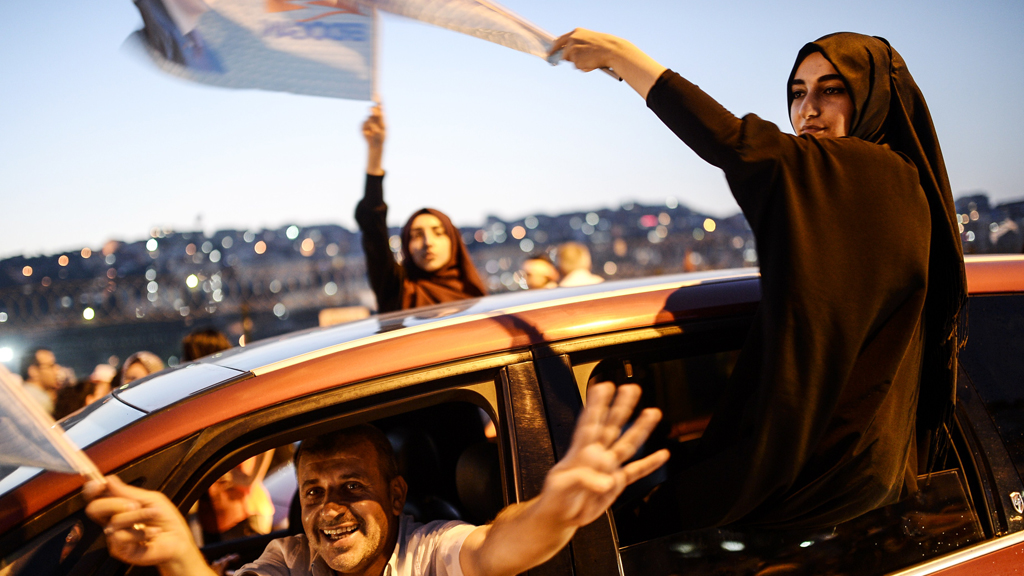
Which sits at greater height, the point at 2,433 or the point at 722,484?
the point at 2,433

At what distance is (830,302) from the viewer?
148cm

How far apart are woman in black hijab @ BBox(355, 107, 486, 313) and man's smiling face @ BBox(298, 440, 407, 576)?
1.97 m

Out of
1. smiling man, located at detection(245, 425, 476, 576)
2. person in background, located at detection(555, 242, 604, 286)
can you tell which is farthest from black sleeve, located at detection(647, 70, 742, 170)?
person in background, located at detection(555, 242, 604, 286)

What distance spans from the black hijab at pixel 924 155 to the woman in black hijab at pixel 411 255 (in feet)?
7.76

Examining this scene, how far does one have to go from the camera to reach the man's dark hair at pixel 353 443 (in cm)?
183

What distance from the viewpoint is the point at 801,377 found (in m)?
1.49

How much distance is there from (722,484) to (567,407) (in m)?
0.43

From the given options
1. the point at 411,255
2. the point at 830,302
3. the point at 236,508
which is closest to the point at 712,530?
the point at 830,302

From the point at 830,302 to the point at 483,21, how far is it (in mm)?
1180

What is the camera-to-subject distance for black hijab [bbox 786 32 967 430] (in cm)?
166

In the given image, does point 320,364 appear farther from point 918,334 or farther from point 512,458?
point 918,334

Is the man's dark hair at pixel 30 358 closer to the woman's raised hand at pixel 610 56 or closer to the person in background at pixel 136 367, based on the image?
the person in background at pixel 136 367

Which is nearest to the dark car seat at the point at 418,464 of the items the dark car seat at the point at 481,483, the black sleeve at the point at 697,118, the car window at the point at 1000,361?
the dark car seat at the point at 481,483

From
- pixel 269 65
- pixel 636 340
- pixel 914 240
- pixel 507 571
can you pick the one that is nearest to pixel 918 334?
pixel 914 240
